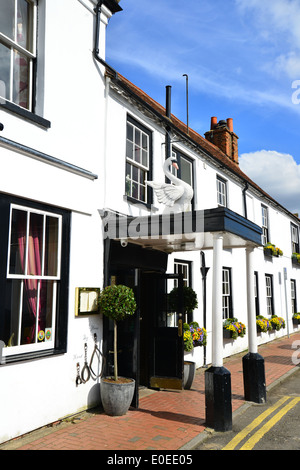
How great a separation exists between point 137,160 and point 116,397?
4.88 m

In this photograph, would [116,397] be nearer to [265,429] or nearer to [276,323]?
[265,429]

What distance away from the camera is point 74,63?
6.66 meters

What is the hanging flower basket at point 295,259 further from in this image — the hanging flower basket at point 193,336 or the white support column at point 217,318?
the white support column at point 217,318

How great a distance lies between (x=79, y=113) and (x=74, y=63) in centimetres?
85

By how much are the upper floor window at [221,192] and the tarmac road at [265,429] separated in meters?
6.89

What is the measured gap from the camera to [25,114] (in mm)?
5465

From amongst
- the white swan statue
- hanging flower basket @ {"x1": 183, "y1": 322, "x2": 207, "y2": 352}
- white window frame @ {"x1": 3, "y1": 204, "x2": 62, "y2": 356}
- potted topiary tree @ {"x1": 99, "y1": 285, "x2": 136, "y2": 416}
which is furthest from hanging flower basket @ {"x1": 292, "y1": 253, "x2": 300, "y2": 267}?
white window frame @ {"x1": 3, "y1": 204, "x2": 62, "y2": 356}

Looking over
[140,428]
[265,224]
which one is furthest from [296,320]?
[140,428]

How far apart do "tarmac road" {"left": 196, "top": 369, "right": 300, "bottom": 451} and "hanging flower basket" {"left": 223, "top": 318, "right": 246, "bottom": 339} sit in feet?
13.2

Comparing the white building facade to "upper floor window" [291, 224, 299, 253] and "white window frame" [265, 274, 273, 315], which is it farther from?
"upper floor window" [291, 224, 299, 253]

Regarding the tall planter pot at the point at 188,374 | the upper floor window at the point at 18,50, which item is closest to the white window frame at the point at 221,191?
the tall planter pot at the point at 188,374

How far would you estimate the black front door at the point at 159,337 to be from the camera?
7863mm

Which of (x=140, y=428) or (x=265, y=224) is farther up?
(x=265, y=224)

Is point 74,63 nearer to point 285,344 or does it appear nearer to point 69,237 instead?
point 69,237
